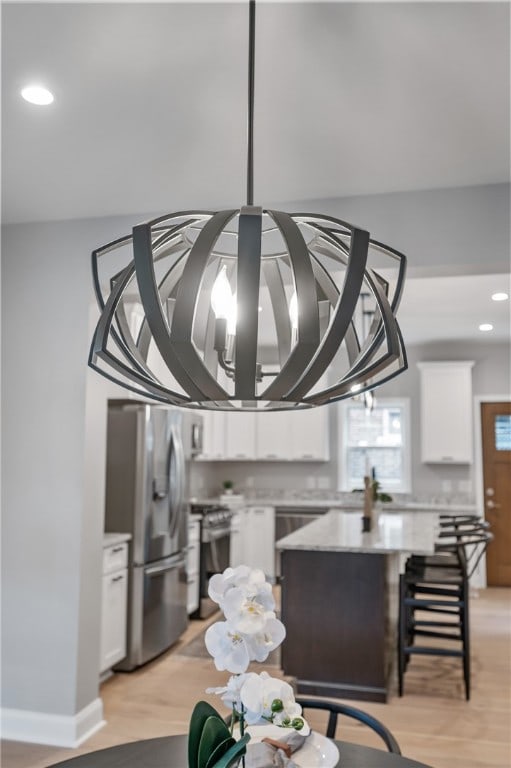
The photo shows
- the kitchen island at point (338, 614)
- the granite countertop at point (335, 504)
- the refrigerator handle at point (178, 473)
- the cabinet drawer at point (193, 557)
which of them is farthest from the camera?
the granite countertop at point (335, 504)

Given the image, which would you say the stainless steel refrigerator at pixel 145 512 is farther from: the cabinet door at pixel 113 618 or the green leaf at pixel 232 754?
the green leaf at pixel 232 754

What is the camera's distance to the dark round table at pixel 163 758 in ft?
5.26

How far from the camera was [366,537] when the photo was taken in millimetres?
4512

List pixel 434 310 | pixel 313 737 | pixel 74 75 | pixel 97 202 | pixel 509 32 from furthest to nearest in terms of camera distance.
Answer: pixel 434 310 < pixel 97 202 < pixel 74 75 < pixel 509 32 < pixel 313 737

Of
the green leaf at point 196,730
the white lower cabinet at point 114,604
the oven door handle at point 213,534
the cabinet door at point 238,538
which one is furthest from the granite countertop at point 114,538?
the green leaf at point 196,730

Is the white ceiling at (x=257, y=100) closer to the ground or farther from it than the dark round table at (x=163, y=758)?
farther from it

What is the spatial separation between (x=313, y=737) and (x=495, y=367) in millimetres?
6807

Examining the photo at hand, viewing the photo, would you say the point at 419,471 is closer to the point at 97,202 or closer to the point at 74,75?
the point at 97,202

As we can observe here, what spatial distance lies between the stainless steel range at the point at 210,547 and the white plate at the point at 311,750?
13.9 ft

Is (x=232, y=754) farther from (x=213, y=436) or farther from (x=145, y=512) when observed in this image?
(x=213, y=436)

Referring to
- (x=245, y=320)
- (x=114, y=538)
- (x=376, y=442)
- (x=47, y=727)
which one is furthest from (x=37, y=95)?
(x=376, y=442)

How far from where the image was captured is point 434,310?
6.10m

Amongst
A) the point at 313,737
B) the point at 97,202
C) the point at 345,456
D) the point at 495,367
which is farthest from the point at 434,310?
the point at 313,737

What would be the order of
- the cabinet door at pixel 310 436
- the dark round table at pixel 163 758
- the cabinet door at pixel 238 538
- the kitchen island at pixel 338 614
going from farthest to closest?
the cabinet door at pixel 310 436 → the cabinet door at pixel 238 538 → the kitchen island at pixel 338 614 → the dark round table at pixel 163 758
